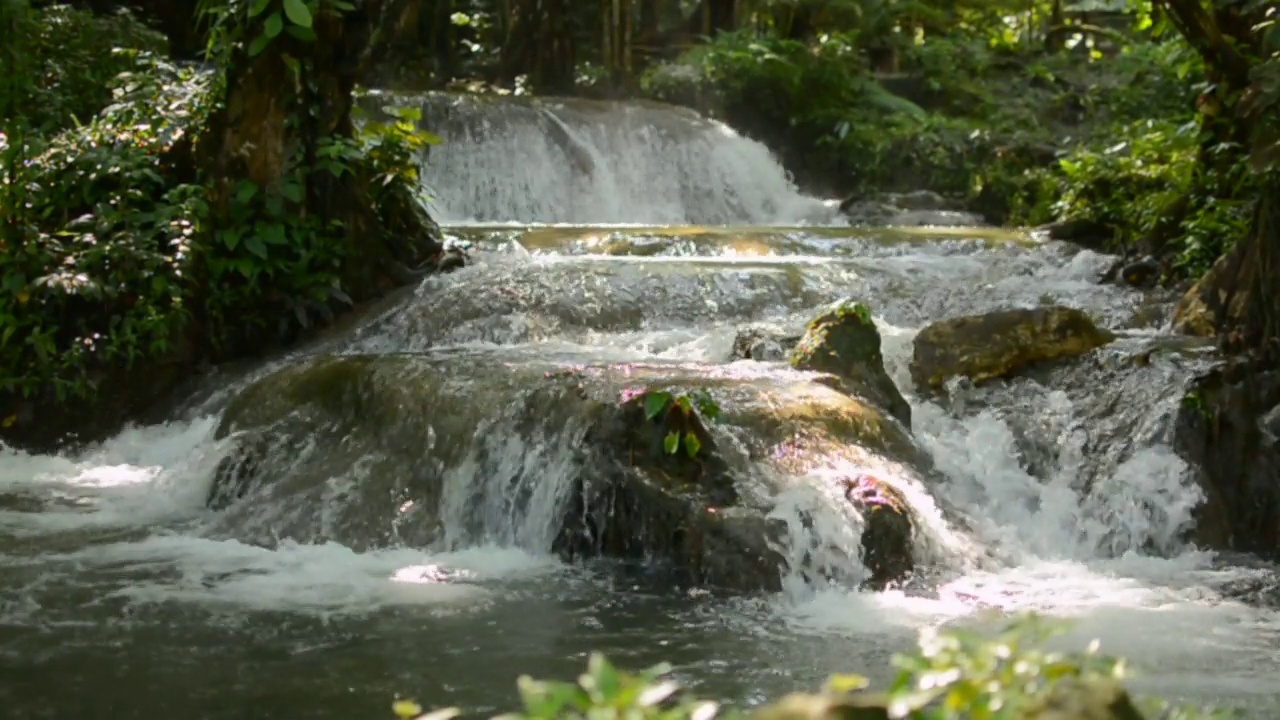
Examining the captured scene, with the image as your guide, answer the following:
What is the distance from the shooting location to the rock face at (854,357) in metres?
6.89

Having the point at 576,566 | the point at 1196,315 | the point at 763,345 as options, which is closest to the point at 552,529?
the point at 576,566

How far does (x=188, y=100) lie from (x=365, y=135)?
1156 millimetres

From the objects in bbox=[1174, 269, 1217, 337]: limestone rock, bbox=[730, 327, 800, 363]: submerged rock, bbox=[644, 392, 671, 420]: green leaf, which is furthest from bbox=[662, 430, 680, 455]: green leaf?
bbox=[1174, 269, 1217, 337]: limestone rock

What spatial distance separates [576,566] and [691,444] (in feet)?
2.16

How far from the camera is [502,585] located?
526 centimetres

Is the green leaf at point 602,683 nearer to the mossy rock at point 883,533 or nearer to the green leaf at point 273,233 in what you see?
the mossy rock at point 883,533

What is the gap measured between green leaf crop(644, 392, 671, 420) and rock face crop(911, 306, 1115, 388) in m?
2.26

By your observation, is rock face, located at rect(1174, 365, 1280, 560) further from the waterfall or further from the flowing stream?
the waterfall

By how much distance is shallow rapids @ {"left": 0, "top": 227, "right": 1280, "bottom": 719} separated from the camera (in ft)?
13.7

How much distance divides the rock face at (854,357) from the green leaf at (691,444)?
1.42 meters

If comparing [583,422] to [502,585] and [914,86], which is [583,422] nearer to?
[502,585]

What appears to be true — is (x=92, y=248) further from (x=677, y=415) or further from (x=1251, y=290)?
(x=1251, y=290)

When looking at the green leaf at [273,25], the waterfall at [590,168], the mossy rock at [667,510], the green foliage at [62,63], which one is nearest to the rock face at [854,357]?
the mossy rock at [667,510]

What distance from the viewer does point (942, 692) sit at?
167 cm
